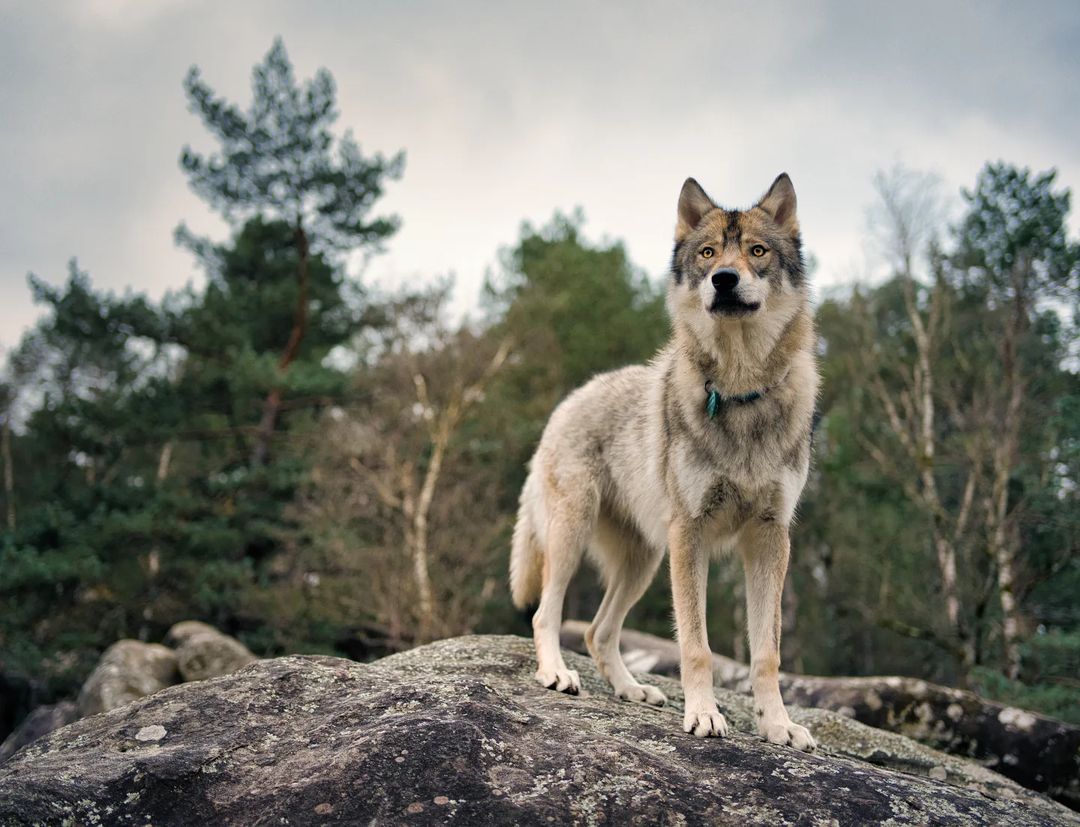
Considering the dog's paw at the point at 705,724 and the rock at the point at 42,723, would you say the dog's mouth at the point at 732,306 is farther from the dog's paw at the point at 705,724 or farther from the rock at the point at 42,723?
the rock at the point at 42,723

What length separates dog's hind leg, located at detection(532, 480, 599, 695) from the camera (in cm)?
427

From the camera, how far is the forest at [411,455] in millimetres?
13469

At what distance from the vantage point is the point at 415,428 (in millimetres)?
16531

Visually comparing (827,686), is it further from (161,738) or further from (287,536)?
(287,536)

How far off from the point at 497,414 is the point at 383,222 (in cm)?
518

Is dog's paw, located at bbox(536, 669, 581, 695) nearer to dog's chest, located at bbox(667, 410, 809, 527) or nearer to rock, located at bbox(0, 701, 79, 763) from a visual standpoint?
dog's chest, located at bbox(667, 410, 809, 527)

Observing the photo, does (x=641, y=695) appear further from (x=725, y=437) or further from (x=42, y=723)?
(x=42, y=723)

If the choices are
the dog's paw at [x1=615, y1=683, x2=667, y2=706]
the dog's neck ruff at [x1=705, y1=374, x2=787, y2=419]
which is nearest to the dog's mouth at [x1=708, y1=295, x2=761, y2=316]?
the dog's neck ruff at [x1=705, y1=374, x2=787, y2=419]

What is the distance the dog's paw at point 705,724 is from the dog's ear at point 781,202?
2.34 metres

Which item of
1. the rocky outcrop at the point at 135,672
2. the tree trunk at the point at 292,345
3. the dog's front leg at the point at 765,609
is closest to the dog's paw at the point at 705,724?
the dog's front leg at the point at 765,609

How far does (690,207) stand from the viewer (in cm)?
411

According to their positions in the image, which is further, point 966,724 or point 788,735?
point 966,724

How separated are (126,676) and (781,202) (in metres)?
11.3

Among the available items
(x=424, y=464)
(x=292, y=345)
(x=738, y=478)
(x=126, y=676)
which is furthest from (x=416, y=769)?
(x=292, y=345)
